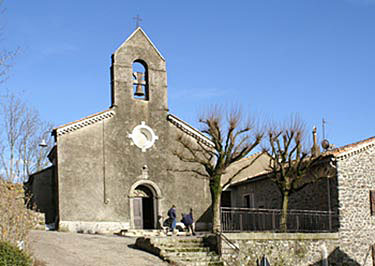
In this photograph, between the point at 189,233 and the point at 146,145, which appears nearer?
the point at 189,233

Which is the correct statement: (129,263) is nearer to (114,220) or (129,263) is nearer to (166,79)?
(114,220)

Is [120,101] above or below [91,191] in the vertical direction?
above

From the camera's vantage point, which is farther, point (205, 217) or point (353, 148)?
point (205, 217)

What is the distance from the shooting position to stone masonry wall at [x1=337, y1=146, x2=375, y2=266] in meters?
26.3

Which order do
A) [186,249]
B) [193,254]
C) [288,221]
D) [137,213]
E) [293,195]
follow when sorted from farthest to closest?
[137,213], [293,195], [288,221], [186,249], [193,254]

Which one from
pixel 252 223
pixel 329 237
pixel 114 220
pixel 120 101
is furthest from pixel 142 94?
pixel 329 237

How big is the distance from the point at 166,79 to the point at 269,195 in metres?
8.71

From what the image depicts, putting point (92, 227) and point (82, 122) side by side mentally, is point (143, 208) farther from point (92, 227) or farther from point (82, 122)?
point (82, 122)

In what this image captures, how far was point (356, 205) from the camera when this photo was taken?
88.4ft

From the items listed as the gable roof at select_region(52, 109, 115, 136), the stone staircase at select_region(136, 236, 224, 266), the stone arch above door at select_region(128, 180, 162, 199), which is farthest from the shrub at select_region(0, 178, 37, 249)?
the stone arch above door at select_region(128, 180, 162, 199)


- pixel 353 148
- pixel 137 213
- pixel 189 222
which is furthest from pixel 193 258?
pixel 353 148

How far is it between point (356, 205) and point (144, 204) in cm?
1141

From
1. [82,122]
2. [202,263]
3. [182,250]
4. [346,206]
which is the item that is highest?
[82,122]

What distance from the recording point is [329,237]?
25.2 metres
